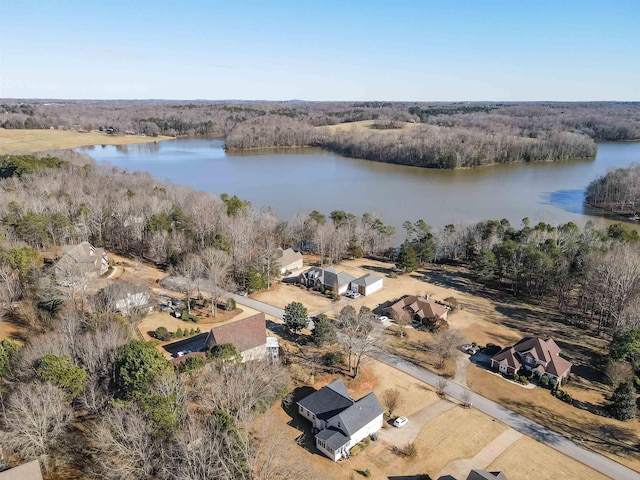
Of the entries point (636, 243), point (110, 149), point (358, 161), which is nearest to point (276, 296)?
point (636, 243)

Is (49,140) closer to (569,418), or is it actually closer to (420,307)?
(420,307)

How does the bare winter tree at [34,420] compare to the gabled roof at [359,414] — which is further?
the gabled roof at [359,414]

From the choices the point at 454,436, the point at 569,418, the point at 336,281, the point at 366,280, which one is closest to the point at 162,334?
the point at 336,281

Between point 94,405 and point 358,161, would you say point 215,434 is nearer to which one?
point 94,405

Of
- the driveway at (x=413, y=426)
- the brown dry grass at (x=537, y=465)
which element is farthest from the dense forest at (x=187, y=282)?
the brown dry grass at (x=537, y=465)

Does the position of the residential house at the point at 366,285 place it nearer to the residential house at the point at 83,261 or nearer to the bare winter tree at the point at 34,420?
the residential house at the point at 83,261
